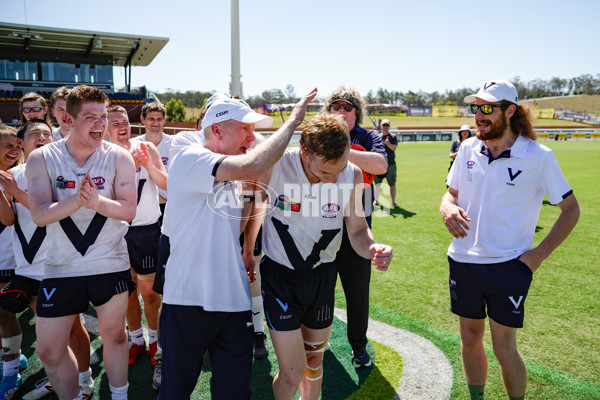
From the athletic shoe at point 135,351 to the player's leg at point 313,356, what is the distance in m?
1.89

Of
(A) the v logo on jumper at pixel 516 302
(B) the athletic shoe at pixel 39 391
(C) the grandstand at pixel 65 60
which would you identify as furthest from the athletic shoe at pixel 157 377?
(C) the grandstand at pixel 65 60

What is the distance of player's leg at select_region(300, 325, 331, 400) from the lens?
275cm

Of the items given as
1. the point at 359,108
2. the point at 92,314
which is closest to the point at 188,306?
the point at 359,108

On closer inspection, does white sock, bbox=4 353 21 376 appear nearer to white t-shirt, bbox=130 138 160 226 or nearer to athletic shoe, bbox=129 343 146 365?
athletic shoe, bbox=129 343 146 365

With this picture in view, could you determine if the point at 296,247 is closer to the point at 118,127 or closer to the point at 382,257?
the point at 382,257

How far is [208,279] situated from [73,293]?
1.14 meters

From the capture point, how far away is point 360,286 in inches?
144

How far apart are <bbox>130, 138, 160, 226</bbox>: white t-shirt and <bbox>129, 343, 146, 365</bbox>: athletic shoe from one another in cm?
120

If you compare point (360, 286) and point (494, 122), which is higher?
point (494, 122)

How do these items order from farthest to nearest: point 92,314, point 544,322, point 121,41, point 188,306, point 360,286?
1. point 121,41
2. point 92,314
3. point 544,322
4. point 360,286
5. point 188,306

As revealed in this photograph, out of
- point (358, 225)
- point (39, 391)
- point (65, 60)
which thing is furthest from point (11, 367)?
point (65, 60)

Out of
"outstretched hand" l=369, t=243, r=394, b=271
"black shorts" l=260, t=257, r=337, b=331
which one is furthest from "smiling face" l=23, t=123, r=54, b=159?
"outstretched hand" l=369, t=243, r=394, b=271

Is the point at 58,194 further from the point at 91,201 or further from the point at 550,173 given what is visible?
the point at 550,173

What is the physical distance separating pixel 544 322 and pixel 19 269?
5210mm
